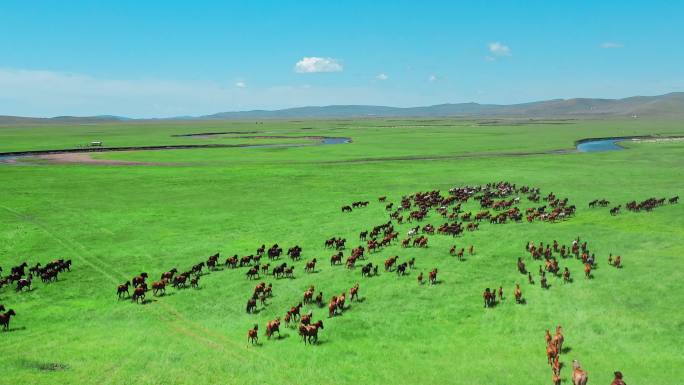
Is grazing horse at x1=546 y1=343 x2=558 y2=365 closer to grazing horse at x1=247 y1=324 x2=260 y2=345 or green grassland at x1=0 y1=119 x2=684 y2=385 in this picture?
green grassland at x1=0 y1=119 x2=684 y2=385

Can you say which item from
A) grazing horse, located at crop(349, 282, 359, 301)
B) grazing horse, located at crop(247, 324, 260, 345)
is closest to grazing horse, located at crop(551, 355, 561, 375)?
grazing horse, located at crop(349, 282, 359, 301)

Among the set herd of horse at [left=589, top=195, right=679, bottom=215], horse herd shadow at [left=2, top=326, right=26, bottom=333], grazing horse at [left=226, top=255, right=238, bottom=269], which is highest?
herd of horse at [left=589, top=195, right=679, bottom=215]

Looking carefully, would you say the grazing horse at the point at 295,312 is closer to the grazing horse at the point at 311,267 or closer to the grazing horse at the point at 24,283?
the grazing horse at the point at 311,267

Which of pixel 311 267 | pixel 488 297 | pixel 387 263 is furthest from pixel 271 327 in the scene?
pixel 387 263

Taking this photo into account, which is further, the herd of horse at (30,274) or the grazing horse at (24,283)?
the herd of horse at (30,274)

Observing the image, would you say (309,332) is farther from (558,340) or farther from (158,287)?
(158,287)

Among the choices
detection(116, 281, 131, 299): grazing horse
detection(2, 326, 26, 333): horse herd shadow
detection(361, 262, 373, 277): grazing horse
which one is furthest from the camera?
detection(361, 262, 373, 277): grazing horse

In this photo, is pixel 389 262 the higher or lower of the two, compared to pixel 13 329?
higher

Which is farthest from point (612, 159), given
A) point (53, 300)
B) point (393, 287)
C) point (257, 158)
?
point (53, 300)

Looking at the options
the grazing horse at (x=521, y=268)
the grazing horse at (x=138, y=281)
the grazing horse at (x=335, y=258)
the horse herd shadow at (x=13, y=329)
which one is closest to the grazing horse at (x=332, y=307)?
the grazing horse at (x=335, y=258)

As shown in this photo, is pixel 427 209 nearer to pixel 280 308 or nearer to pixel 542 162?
pixel 280 308

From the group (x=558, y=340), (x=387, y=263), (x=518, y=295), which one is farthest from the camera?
(x=387, y=263)
